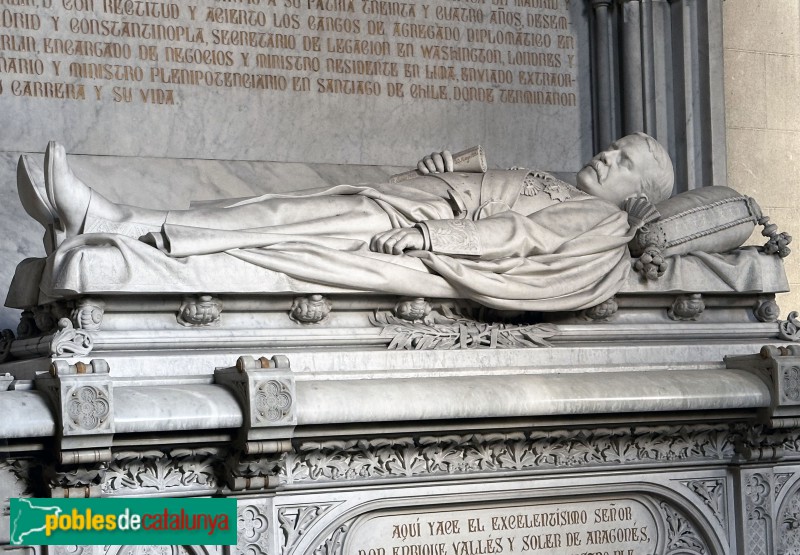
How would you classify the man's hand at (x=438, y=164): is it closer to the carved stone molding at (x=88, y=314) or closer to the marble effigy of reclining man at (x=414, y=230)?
the marble effigy of reclining man at (x=414, y=230)

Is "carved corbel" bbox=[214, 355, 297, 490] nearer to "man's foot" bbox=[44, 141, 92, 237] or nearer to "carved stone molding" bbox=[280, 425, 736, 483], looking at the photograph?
"carved stone molding" bbox=[280, 425, 736, 483]

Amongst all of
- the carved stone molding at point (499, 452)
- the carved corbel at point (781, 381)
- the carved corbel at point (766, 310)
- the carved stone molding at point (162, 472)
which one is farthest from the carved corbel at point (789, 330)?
the carved stone molding at point (162, 472)

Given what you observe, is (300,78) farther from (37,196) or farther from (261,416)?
(261,416)

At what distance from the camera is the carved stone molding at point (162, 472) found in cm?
381

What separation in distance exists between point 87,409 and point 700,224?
256 centimetres

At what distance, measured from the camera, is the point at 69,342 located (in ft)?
12.7

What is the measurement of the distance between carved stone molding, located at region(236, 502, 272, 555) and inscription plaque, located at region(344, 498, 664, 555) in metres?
0.30

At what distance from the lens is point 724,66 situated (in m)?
6.87

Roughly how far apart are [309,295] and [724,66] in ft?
11.6

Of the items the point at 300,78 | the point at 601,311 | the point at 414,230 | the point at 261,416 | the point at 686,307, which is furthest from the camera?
the point at 300,78

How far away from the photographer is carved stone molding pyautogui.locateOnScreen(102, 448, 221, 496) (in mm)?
3814

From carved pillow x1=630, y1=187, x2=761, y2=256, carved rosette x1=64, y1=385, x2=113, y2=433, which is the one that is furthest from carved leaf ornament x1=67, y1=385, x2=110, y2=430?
carved pillow x1=630, y1=187, x2=761, y2=256

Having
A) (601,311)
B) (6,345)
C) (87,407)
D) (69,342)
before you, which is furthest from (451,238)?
(6,345)

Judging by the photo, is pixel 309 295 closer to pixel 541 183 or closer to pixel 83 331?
pixel 83 331
